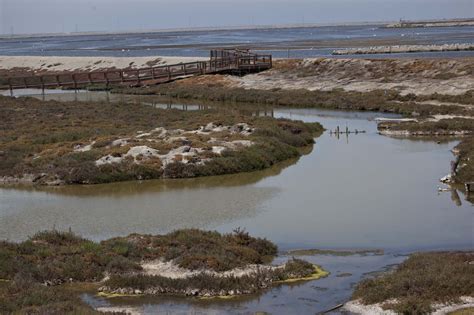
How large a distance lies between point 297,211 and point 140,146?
422 inches

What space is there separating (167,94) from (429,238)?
47.1 meters

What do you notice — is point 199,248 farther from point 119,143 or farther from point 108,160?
point 119,143

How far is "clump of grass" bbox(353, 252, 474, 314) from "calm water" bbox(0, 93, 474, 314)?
770 mm

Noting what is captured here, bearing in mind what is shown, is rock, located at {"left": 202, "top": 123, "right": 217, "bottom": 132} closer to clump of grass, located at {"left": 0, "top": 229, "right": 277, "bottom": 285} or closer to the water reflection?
the water reflection

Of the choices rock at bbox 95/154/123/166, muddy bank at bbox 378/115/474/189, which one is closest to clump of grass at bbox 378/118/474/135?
muddy bank at bbox 378/115/474/189

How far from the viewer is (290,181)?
30750 mm

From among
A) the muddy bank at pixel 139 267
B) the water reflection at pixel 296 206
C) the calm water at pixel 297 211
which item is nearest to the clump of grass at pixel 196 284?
the muddy bank at pixel 139 267

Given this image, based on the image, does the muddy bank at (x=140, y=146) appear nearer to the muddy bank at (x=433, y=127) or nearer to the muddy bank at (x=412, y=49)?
the muddy bank at (x=433, y=127)

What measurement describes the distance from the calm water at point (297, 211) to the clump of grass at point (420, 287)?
2.53 ft

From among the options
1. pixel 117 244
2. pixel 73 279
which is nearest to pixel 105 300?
pixel 73 279

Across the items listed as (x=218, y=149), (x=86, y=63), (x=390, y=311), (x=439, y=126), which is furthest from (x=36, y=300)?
(x=86, y=63)

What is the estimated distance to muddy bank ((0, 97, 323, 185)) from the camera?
3200 centimetres

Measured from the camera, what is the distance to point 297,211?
25406 mm

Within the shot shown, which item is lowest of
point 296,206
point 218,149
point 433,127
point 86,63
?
point 296,206
